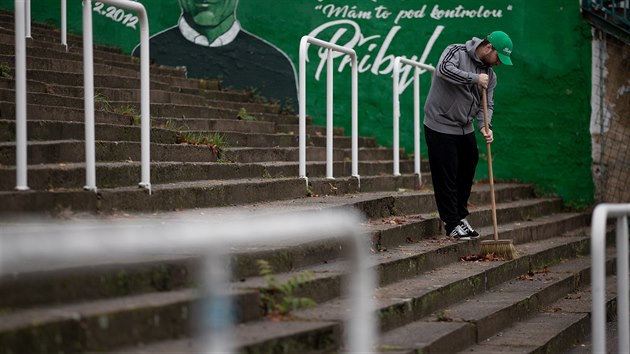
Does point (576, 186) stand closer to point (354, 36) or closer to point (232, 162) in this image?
point (354, 36)

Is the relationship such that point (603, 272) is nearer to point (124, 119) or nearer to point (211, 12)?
point (124, 119)

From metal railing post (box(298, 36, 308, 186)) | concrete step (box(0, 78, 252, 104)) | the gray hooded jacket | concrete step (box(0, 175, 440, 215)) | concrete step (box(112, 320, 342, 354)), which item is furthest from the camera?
metal railing post (box(298, 36, 308, 186))

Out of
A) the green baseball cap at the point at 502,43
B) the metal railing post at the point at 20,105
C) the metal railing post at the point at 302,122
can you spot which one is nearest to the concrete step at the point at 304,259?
the metal railing post at the point at 302,122

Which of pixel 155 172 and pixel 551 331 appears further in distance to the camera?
pixel 155 172

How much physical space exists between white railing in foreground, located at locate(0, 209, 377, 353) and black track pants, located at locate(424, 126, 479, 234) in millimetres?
4985

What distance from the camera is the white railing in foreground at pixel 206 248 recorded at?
2.02 m

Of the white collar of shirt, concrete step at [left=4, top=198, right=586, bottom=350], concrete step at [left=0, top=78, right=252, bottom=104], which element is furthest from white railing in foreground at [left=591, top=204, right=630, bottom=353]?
the white collar of shirt

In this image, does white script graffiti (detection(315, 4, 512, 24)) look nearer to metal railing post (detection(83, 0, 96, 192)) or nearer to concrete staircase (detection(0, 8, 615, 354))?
concrete staircase (detection(0, 8, 615, 354))

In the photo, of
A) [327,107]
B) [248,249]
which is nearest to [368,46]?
[327,107]

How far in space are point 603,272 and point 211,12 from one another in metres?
9.91

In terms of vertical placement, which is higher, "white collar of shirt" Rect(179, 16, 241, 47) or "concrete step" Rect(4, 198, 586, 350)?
"white collar of shirt" Rect(179, 16, 241, 47)

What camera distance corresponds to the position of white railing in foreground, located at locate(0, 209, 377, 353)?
2.02 m

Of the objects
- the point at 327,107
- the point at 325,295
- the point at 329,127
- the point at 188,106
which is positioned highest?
the point at 188,106

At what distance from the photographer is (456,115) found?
326 inches
